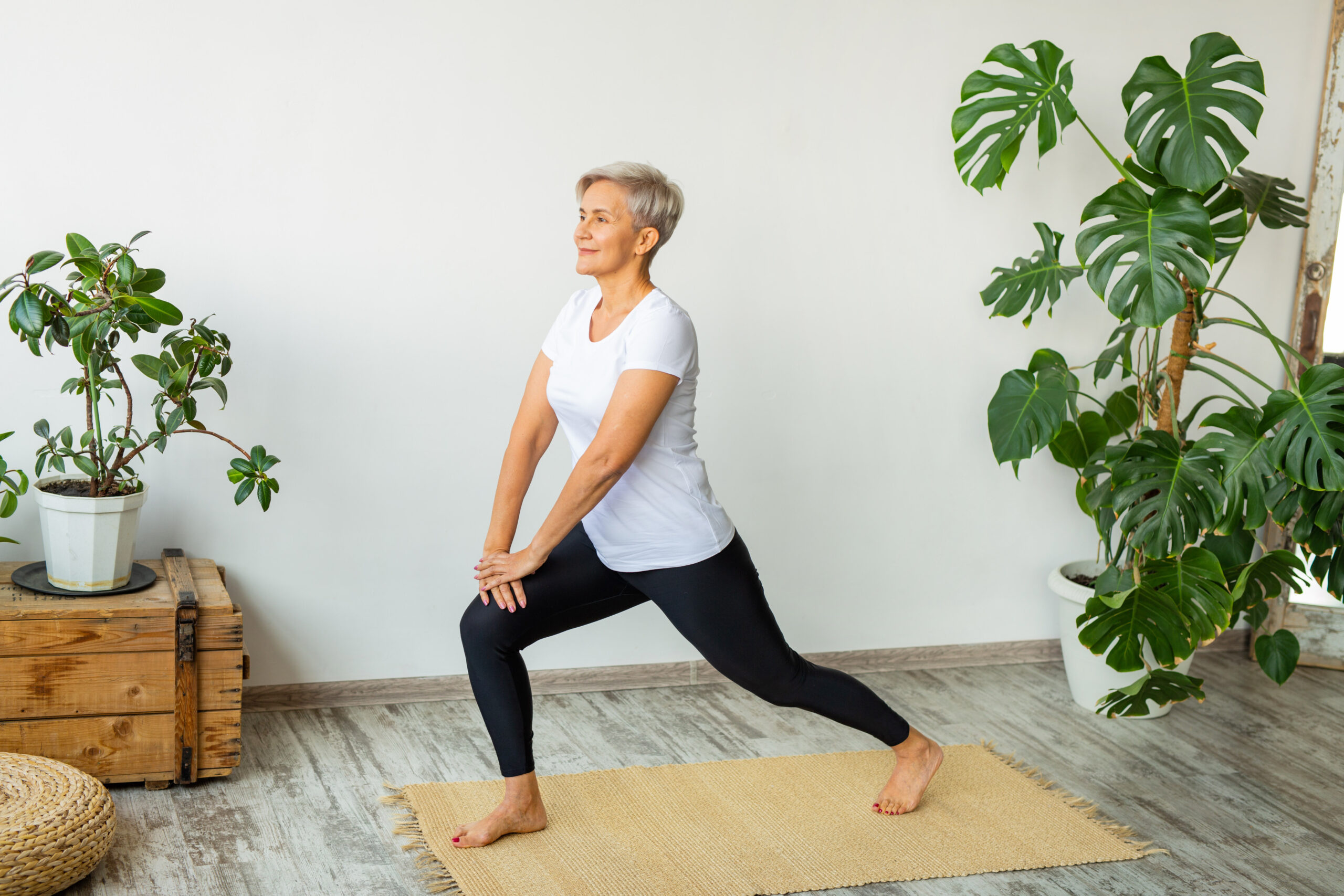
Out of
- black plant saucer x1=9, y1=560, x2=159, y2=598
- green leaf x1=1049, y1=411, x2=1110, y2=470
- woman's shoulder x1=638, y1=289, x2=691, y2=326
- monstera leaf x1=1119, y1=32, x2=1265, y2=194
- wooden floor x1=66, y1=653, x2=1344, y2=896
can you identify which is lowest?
wooden floor x1=66, y1=653, x2=1344, y2=896

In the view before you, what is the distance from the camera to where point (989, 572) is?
11.7 ft

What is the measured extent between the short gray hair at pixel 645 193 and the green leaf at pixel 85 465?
3.79 feet

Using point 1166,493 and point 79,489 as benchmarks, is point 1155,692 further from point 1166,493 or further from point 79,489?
point 79,489

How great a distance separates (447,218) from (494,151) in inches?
7.9

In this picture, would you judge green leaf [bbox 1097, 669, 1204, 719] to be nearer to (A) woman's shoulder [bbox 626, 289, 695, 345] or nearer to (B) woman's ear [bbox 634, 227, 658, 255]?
(A) woman's shoulder [bbox 626, 289, 695, 345]

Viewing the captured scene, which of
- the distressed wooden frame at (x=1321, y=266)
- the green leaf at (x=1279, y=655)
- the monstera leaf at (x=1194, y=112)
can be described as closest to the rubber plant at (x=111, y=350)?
the monstera leaf at (x=1194, y=112)

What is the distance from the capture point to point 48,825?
6.31 ft

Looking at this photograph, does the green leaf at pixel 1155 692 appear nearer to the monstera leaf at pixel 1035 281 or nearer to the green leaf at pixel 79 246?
the monstera leaf at pixel 1035 281

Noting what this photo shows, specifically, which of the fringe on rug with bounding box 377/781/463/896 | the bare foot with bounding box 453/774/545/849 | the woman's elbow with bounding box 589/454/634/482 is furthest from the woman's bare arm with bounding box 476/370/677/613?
the fringe on rug with bounding box 377/781/463/896

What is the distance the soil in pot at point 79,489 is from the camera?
97.9 inches

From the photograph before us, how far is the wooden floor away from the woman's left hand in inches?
20.6

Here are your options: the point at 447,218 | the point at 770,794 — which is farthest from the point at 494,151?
the point at 770,794

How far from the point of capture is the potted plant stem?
228cm

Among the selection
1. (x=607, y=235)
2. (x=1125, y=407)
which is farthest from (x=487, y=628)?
(x=1125, y=407)
